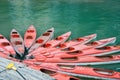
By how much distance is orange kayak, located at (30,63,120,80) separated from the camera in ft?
32.2

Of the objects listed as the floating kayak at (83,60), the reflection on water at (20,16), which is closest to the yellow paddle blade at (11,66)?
the floating kayak at (83,60)

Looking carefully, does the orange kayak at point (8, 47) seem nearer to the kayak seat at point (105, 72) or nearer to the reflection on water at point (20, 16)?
the kayak seat at point (105, 72)

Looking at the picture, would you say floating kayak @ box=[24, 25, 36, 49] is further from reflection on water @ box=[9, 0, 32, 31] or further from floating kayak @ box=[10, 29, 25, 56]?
reflection on water @ box=[9, 0, 32, 31]

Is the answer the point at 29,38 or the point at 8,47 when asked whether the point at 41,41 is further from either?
the point at 8,47

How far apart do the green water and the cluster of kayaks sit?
3240 millimetres

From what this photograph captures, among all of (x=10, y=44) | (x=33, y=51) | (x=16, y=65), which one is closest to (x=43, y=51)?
(x=33, y=51)

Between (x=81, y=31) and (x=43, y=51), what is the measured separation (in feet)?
21.0

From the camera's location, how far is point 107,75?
9828 mm

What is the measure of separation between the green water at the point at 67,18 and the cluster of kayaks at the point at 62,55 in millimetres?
3240

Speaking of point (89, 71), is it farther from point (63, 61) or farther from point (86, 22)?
point (86, 22)

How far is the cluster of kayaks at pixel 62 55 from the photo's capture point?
1003 centimetres

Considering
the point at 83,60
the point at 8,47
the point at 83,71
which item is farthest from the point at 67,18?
the point at 83,71

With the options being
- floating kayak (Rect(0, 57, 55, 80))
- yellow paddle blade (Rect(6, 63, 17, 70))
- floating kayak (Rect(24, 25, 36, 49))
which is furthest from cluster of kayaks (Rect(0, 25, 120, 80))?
yellow paddle blade (Rect(6, 63, 17, 70))

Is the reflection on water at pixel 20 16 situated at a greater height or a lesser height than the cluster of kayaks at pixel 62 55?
greater
